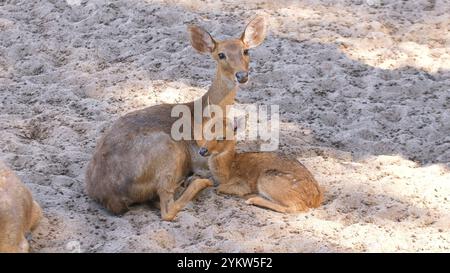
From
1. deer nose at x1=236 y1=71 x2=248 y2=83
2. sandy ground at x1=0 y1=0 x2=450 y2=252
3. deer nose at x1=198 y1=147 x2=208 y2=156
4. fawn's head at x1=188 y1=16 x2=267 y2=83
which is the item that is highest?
fawn's head at x1=188 y1=16 x2=267 y2=83

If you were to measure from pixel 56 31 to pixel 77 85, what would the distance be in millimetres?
1200

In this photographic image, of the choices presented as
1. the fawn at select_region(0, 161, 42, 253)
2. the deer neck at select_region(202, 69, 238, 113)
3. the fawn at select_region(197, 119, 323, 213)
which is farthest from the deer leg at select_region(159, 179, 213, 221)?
the fawn at select_region(0, 161, 42, 253)

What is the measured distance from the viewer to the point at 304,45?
8516 millimetres

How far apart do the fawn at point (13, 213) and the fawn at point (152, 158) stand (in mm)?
687

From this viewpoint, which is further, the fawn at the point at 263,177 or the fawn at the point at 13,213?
the fawn at the point at 263,177

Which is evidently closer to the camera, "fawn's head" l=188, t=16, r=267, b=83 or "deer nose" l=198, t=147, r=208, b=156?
"deer nose" l=198, t=147, r=208, b=156

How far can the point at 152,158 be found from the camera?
5914mm

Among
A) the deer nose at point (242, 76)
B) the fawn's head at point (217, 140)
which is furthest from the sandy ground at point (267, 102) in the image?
the deer nose at point (242, 76)

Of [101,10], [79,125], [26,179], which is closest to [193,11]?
[101,10]

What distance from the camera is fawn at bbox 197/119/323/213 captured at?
5848 mm

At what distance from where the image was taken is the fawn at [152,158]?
583 centimetres

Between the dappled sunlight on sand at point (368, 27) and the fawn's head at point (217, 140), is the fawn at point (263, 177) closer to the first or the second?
the fawn's head at point (217, 140)

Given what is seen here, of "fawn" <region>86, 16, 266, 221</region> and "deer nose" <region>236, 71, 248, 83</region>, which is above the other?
"deer nose" <region>236, 71, 248, 83</region>

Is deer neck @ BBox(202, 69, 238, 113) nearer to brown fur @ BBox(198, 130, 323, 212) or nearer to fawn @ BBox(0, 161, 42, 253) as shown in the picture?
brown fur @ BBox(198, 130, 323, 212)
